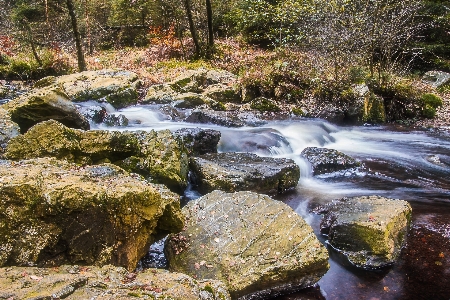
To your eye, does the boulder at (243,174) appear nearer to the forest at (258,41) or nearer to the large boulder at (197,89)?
the large boulder at (197,89)

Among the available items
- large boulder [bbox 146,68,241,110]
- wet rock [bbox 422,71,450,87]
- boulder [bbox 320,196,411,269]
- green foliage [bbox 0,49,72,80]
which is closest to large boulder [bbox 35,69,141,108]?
large boulder [bbox 146,68,241,110]

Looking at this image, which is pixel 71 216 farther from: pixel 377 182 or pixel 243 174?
pixel 377 182

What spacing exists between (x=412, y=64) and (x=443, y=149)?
8784 millimetres

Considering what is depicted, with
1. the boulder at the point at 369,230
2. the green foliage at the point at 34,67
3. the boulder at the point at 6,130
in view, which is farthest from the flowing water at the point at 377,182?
the green foliage at the point at 34,67

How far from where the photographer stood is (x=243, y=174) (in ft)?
22.7

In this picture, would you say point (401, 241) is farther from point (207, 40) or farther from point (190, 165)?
point (207, 40)

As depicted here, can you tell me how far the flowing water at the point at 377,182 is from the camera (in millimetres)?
4660

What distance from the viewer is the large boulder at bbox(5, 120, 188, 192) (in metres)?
5.87

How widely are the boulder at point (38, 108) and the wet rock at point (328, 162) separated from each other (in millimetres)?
5816

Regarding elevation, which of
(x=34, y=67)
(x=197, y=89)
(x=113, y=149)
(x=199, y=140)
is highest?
(x=34, y=67)

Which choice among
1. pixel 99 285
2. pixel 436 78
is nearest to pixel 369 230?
pixel 99 285

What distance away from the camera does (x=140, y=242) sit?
4.23 m

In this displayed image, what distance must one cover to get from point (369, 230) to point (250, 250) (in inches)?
69.9

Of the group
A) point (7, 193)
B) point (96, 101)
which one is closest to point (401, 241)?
point (7, 193)
